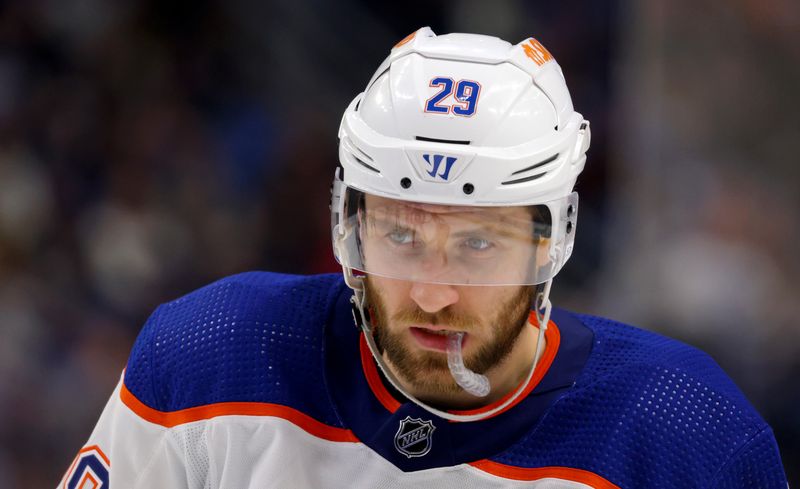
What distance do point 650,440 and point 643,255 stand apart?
Result: 240cm

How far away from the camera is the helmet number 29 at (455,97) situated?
5.87 feet

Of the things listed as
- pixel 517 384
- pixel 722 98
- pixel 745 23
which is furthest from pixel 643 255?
pixel 517 384

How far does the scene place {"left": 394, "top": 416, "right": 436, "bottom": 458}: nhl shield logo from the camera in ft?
6.36

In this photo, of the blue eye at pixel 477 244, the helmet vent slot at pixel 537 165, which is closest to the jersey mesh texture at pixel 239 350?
the blue eye at pixel 477 244

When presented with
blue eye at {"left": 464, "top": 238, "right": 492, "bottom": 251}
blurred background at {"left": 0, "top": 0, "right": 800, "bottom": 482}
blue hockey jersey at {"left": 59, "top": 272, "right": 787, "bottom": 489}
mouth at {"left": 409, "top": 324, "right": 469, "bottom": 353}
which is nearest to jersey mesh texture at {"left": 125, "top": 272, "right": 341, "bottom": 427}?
blue hockey jersey at {"left": 59, "top": 272, "right": 787, "bottom": 489}

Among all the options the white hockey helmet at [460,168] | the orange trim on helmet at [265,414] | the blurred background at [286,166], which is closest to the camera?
the white hockey helmet at [460,168]

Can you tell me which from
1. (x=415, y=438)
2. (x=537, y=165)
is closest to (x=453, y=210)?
(x=537, y=165)

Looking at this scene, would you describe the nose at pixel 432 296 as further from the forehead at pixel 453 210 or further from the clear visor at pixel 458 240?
the forehead at pixel 453 210

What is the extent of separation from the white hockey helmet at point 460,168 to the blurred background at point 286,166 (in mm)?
2367

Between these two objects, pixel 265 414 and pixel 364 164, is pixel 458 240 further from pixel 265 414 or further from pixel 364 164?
pixel 265 414

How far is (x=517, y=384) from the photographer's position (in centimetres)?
198

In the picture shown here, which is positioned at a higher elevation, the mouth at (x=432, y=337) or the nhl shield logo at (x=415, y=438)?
the mouth at (x=432, y=337)

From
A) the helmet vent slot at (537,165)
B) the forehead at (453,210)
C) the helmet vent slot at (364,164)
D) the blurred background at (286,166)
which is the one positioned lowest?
the blurred background at (286,166)

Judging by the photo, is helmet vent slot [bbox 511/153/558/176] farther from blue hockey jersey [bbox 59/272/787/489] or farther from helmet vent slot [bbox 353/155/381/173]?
blue hockey jersey [bbox 59/272/787/489]
